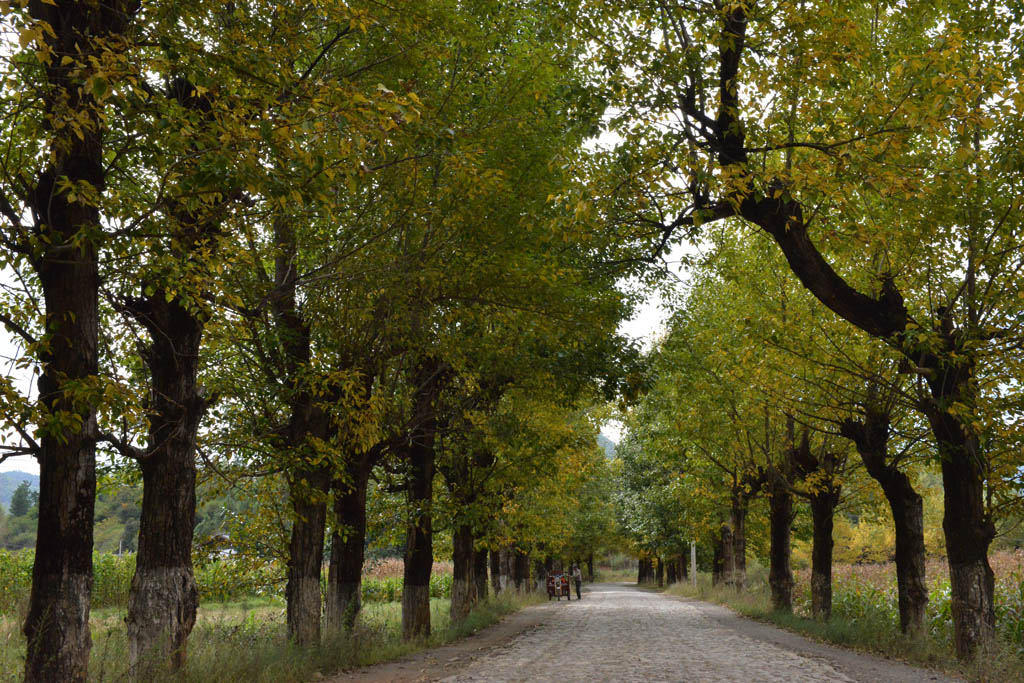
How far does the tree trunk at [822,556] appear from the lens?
72.2ft

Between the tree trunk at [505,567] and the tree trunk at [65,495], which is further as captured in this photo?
the tree trunk at [505,567]

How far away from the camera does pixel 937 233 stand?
13.4 metres

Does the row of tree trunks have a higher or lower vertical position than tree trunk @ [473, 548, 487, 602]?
higher

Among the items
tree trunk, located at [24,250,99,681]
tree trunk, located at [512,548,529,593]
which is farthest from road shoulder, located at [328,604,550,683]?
tree trunk, located at [512,548,529,593]

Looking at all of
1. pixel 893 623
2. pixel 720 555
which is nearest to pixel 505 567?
pixel 720 555

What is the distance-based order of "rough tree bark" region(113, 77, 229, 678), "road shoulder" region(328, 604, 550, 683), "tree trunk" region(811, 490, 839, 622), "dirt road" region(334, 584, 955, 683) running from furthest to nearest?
"tree trunk" region(811, 490, 839, 622)
"road shoulder" region(328, 604, 550, 683)
"dirt road" region(334, 584, 955, 683)
"rough tree bark" region(113, 77, 229, 678)

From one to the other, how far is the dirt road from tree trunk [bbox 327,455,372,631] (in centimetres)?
191

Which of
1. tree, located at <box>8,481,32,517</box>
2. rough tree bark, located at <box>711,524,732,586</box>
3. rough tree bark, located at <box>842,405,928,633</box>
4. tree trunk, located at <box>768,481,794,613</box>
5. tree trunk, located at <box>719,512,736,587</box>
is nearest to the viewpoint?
rough tree bark, located at <box>842,405,928,633</box>

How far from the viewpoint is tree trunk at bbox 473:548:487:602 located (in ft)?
99.3

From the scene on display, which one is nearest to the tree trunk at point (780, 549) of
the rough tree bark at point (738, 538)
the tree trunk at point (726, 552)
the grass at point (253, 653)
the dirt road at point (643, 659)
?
the dirt road at point (643, 659)

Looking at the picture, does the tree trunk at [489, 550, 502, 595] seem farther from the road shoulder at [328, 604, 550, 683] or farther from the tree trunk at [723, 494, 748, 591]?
the road shoulder at [328, 604, 550, 683]

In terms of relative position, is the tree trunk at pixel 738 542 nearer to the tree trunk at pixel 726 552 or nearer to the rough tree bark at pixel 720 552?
the tree trunk at pixel 726 552

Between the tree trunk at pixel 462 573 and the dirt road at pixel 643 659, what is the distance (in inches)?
42.5

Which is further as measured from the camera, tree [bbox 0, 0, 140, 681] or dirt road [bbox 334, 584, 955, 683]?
dirt road [bbox 334, 584, 955, 683]
